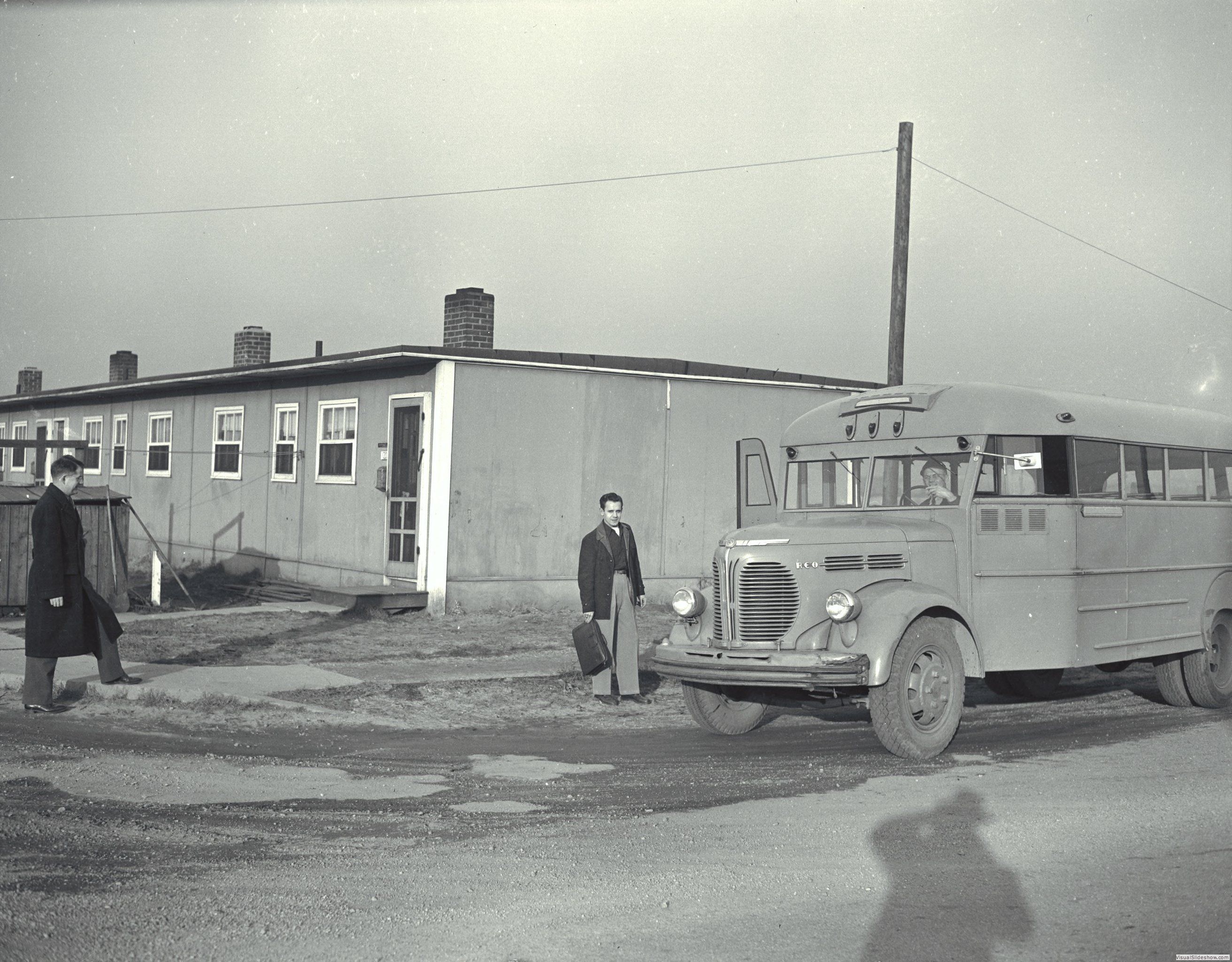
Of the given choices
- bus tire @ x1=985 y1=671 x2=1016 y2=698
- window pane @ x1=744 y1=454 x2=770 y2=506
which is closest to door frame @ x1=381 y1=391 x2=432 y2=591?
window pane @ x1=744 y1=454 x2=770 y2=506

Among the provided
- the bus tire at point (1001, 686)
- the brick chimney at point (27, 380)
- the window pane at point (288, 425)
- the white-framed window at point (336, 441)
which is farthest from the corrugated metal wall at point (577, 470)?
the brick chimney at point (27, 380)

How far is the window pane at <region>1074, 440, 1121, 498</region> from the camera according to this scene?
9.47 metres

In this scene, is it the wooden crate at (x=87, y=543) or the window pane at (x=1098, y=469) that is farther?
the wooden crate at (x=87, y=543)

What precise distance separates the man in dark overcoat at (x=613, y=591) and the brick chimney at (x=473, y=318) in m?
8.78

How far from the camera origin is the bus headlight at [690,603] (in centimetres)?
891

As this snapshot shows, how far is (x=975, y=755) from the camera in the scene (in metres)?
8.35

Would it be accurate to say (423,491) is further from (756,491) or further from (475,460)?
(756,491)

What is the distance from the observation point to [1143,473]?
10180 mm

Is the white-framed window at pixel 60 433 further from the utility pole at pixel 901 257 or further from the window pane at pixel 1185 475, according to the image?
the window pane at pixel 1185 475

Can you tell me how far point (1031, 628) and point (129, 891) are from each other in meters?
6.58

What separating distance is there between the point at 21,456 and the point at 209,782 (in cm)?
2763

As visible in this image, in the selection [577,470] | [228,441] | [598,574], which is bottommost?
[598,574]

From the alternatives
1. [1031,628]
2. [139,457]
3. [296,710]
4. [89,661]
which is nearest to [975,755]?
[1031,628]

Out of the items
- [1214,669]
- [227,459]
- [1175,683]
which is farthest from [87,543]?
[1214,669]
